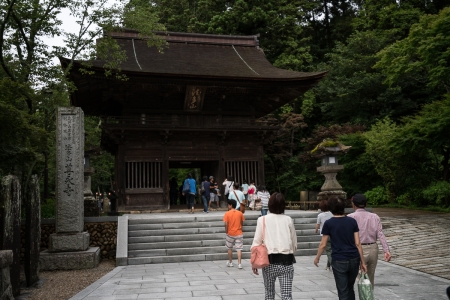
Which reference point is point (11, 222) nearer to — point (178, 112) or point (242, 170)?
point (178, 112)

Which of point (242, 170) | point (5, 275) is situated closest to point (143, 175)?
point (242, 170)

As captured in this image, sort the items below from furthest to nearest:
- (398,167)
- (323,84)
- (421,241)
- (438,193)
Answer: (323,84) → (398,167) → (438,193) → (421,241)

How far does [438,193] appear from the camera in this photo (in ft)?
57.0

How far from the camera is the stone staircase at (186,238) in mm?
9883

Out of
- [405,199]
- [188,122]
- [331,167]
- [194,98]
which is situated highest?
[194,98]

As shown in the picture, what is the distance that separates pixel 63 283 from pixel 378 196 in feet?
63.7

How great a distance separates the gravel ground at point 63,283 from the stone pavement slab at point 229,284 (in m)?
0.34

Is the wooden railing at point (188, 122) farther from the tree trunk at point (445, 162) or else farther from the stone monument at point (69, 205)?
the tree trunk at point (445, 162)

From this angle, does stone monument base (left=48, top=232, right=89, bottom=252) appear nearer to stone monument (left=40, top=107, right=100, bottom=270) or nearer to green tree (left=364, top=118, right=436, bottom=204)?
stone monument (left=40, top=107, right=100, bottom=270)

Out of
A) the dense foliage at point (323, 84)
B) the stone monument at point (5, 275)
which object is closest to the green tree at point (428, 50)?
the dense foliage at point (323, 84)

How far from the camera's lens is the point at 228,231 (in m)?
8.44

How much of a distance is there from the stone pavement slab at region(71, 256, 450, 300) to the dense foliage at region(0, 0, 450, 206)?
13.0 ft

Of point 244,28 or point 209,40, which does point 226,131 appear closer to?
point 209,40

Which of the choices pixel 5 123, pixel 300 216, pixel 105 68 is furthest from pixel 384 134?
pixel 5 123
